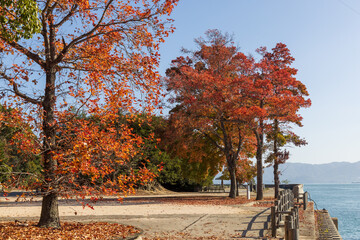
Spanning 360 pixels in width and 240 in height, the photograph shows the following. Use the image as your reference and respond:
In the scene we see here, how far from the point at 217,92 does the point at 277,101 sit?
14.9 ft

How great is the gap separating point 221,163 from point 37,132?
28.8 metres

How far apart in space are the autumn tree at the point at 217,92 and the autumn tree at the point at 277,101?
1.21 meters

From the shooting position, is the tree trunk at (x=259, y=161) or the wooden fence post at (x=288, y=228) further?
the tree trunk at (x=259, y=161)

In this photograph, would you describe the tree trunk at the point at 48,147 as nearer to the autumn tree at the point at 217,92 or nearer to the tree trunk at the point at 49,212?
the tree trunk at the point at 49,212

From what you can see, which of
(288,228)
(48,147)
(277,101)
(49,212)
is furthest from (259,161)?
(48,147)

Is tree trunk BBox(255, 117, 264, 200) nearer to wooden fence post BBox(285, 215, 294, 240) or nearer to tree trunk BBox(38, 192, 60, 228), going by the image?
wooden fence post BBox(285, 215, 294, 240)

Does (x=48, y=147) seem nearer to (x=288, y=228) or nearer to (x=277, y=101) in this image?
(x=288, y=228)

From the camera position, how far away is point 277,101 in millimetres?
27516

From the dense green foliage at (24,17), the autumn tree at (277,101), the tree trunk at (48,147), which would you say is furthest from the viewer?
the autumn tree at (277,101)

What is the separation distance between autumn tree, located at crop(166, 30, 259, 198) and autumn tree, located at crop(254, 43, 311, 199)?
1.21 m

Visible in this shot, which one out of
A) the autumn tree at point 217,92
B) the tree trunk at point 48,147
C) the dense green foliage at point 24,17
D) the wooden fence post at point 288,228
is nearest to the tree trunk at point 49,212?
the tree trunk at point 48,147

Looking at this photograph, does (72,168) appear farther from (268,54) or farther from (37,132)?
(268,54)

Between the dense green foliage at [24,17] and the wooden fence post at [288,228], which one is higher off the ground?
the dense green foliage at [24,17]

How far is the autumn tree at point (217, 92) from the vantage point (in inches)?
1111
